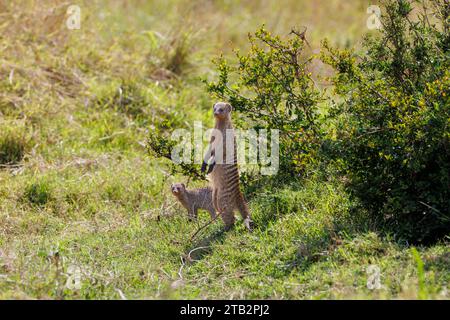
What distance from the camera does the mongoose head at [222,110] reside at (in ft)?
20.1

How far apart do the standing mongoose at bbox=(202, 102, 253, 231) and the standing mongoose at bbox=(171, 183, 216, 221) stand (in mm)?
287

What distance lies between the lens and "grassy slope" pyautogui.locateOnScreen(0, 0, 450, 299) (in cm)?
486

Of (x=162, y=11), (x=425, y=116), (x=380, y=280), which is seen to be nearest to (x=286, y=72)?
(x=425, y=116)

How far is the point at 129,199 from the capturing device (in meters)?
6.84

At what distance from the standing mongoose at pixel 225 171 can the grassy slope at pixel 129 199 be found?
0.17 metres

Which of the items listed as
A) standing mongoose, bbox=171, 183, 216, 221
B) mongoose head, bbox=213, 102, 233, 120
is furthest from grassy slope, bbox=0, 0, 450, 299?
mongoose head, bbox=213, 102, 233, 120

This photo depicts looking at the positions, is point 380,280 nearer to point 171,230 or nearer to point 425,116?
point 425,116

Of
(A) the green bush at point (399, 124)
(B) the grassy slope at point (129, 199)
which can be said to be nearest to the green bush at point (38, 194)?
(B) the grassy slope at point (129, 199)

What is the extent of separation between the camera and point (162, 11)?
12.1 metres

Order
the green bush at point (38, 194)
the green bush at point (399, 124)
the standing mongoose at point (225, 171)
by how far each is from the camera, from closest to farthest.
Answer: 1. the green bush at point (399, 124)
2. the standing mongoose at point (225, 171)
3. the green bush at point (38, 194)

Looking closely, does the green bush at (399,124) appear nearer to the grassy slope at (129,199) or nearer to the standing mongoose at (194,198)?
the grassy slope at (129,199)

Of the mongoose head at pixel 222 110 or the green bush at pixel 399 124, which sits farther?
the mongoose head at pixel 222 110

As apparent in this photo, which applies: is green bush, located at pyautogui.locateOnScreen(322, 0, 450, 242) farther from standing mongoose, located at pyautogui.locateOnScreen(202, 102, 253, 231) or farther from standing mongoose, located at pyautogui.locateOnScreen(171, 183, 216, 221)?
standing mongoose, located at pyautogui.locateOnScreen(171, 183, 216, 221)
